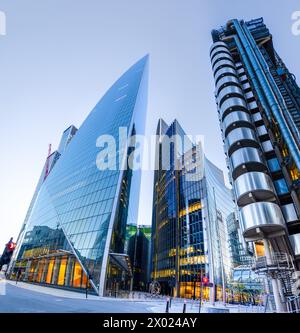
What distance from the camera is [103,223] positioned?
32.6 m

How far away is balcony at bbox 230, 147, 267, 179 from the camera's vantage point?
20.9 m

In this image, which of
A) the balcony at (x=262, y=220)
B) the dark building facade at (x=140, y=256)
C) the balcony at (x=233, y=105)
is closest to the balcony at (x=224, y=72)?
the balcony at (x=233, y=105)

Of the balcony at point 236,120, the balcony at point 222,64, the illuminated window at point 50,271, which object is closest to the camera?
the balcony at point 236,120

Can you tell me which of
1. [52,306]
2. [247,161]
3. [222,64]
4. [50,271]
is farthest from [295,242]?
[50,271]

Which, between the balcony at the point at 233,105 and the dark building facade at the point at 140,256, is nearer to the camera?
the balcony at the point at 233,105

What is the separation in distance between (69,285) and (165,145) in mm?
85742

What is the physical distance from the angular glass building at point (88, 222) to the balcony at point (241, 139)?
811 inches

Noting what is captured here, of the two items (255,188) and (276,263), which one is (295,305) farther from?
(255,188)

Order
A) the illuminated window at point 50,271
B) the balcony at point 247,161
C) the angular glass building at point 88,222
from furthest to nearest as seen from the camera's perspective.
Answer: the illuminated window at point 50,271, the angular glass building at point 88,222, the balcony at point 247,161

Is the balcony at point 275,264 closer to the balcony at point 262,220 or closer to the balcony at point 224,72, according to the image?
the balcony at point 262,220

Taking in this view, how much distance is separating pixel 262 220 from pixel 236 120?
40.1ft

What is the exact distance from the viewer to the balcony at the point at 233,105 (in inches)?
1006

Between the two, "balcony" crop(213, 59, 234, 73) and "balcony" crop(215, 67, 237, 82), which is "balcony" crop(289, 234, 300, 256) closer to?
"balcony" crop(215, 67, 237, 82)

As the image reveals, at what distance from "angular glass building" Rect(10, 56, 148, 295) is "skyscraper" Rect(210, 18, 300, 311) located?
806 inches
